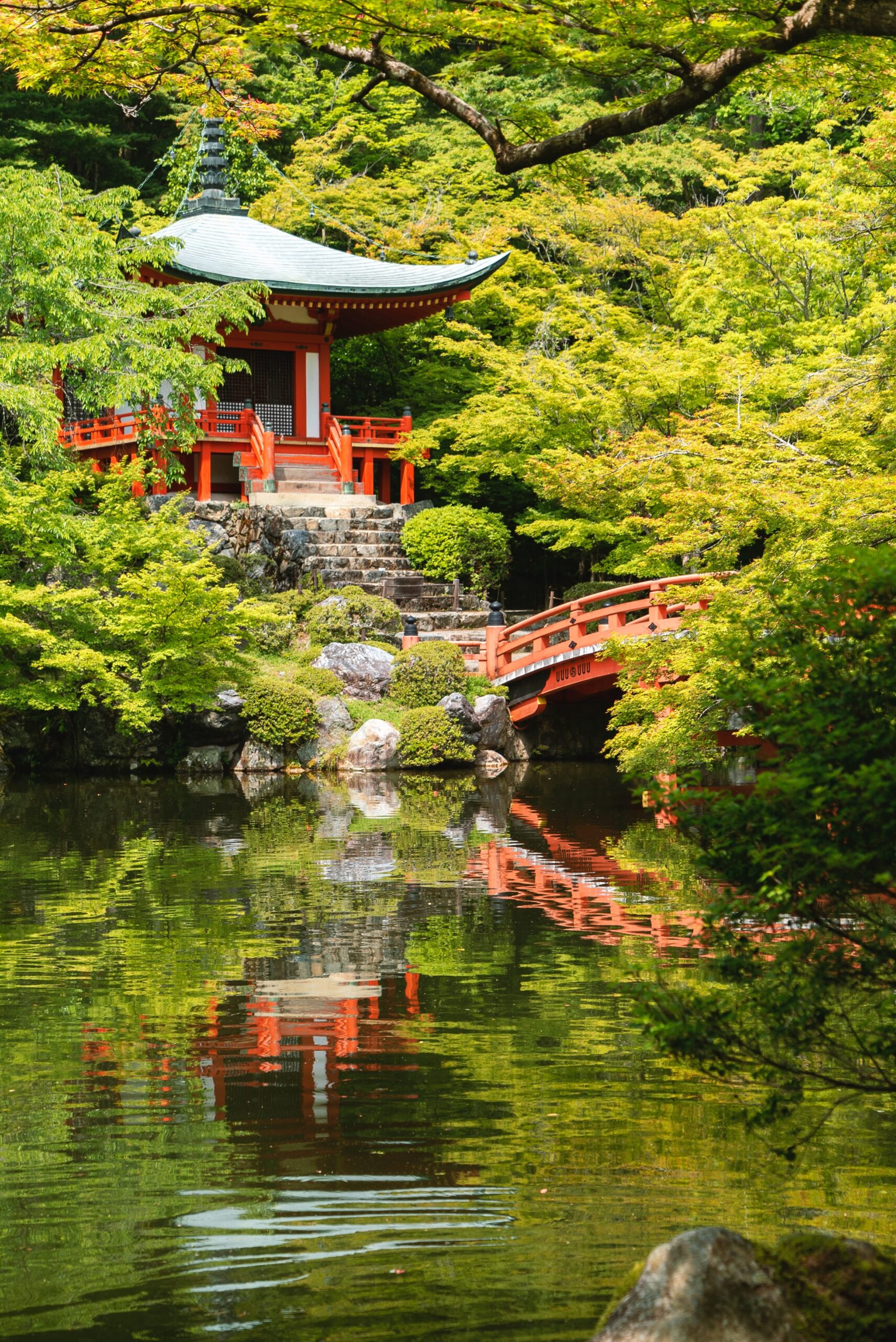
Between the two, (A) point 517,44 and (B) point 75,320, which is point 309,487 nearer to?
(B) point 75,320

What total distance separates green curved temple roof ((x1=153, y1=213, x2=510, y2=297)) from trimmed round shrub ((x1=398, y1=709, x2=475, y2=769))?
27.7 ft

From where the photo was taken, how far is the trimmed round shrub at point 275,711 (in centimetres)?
1898

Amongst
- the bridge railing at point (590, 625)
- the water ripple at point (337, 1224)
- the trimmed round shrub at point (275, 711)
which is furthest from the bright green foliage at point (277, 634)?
the water ripple at point (337, 1224)

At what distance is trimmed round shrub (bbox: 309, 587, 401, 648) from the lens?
68.2 feet

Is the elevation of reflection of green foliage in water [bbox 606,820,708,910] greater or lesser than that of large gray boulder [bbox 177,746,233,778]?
lesser

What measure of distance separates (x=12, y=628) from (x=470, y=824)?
6060 mm

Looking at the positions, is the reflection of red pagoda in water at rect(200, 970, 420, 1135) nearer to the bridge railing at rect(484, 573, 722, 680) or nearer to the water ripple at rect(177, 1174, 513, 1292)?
the water ripple at rect(177, 1174, 513, 1292)

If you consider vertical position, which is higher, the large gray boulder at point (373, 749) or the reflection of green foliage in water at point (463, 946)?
the large gray boulder at point (373, 749)

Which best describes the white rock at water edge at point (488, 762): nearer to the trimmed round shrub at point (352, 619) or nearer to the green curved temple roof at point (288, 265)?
the trimmed round shrub at point (352, 619)

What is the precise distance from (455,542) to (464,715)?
438 centimetres

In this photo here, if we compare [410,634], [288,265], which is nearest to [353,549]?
[410,634]

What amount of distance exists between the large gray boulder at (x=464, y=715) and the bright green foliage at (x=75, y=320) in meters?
5.07

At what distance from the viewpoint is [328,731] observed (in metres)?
19.4

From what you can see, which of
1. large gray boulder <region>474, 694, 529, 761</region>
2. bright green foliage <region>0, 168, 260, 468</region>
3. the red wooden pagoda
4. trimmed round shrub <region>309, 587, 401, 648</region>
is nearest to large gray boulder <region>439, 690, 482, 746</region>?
large gray boulder <region>474, 694, 529, 761</region>
